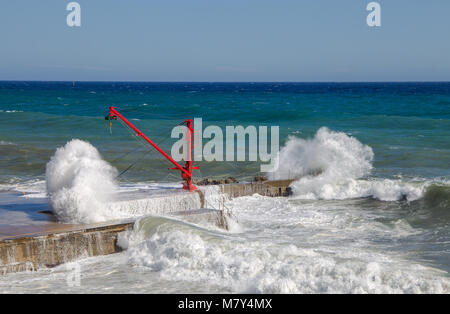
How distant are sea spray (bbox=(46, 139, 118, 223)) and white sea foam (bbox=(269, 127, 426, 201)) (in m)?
7.81

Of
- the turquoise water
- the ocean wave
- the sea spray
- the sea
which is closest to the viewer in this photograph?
the ocean wave

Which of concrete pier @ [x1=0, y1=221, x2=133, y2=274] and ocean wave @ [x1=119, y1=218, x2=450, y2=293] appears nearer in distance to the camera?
ocean wave @ [x1=119, y1=218, x2=450, y2=293]

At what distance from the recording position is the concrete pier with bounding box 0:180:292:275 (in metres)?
11.4

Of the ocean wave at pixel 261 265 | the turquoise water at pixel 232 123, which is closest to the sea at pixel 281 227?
the ocean wave at pixel 261 265

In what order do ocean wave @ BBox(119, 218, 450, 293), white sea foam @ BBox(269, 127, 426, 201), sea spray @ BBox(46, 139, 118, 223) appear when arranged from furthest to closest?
white sea foam @ BBox(269, 127, 426, 201), sea spray @ BBox(46, 139, 118, 223), ocean wave @ BBox(119, 218, 450, 293)

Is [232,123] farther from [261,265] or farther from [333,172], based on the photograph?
[261,265]

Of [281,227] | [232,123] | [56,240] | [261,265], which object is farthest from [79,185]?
[232,123]

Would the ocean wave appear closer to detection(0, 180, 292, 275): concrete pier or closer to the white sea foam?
detection(0, 180, 292, 275): concrete pier

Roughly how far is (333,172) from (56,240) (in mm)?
12456

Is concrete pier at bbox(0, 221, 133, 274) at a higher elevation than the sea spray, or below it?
below

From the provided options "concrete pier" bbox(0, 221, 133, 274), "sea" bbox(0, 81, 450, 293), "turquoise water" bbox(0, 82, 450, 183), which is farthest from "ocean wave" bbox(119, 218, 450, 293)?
"turquoise water" bbox(0, 82, 450, 183)
